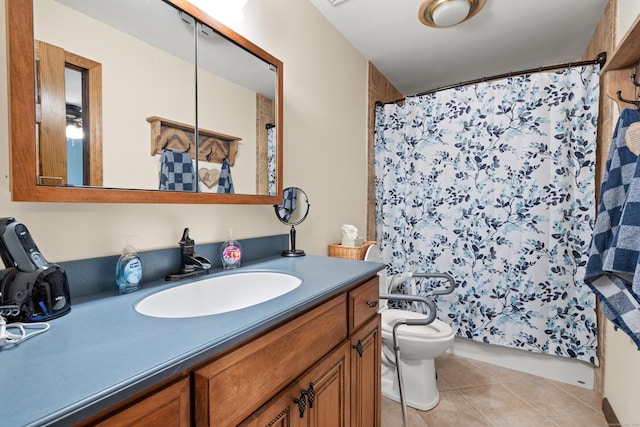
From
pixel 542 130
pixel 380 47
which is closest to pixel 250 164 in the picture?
pixel 380 47

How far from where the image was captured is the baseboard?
1543 mm

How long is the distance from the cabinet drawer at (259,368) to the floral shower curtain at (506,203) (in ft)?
5.20

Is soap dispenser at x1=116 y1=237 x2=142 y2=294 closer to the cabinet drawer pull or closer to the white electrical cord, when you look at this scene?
the white electrical cord

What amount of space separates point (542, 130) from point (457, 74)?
3.43ft

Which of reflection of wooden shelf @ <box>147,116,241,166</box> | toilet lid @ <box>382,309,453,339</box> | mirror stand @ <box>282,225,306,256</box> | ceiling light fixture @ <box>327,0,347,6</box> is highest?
ceiling light fixture @ <box>327,0,347,6</box>

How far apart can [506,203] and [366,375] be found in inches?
60.9

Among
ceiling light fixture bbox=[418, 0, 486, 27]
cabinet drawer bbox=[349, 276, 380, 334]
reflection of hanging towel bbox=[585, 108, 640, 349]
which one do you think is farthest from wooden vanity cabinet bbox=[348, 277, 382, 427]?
ceiling light fixture bbox=[418, 0, 486, 27]

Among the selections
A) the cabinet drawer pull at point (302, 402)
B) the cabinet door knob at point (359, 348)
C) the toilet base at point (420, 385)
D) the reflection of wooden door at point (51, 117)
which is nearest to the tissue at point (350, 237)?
the toilet base at point (420, 385)

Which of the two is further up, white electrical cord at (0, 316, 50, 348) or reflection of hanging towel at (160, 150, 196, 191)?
reflection of hanging towel at (160, 150, 196, 191)

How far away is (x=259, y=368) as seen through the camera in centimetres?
69

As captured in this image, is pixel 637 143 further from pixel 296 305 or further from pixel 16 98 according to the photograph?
pixel 16 98

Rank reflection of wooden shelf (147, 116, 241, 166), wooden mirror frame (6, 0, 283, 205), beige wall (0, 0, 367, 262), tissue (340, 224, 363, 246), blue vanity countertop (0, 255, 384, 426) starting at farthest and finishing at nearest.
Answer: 1. tissue (340, 224, 363, 246)
2. reflection of wooden shelf (147, 116, 241, 166)
3. beige wall (0, 0, 367, 262)
4. wooden mirror frame (6, 0, 283, 205)
5. blue vanity countertop (0, 255, 384, 426)

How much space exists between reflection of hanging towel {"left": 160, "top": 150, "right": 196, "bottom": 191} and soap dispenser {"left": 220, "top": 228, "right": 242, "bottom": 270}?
0.86ft

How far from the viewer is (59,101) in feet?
2.51
